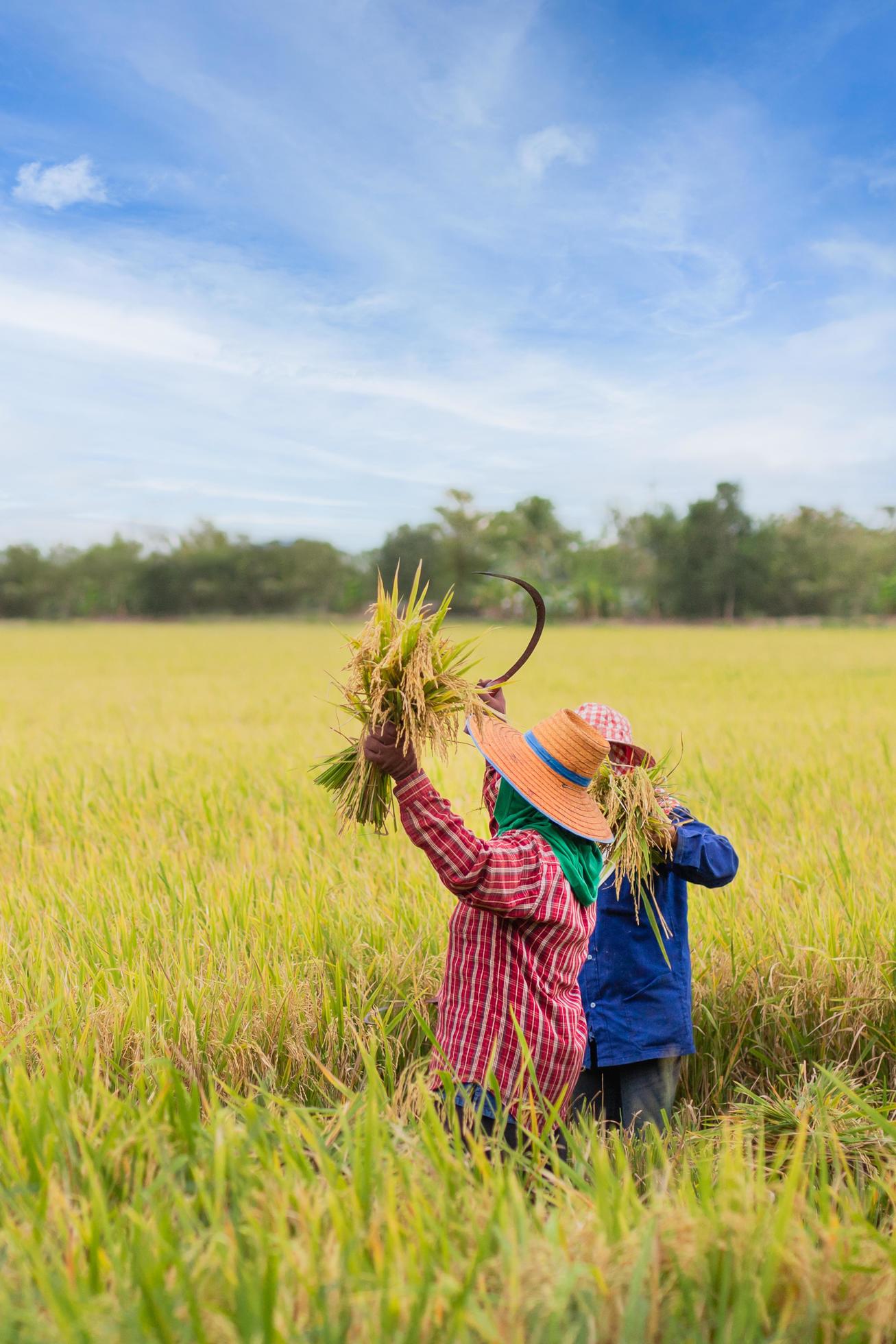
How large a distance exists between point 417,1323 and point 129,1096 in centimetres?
86

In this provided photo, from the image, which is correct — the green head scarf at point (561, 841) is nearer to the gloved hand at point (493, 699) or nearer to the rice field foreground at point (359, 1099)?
the gloved hand at point (493, 699)

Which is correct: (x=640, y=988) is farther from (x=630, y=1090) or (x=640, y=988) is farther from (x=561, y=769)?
(x=561, y=769)

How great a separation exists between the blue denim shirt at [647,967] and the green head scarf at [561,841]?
1.11 feet

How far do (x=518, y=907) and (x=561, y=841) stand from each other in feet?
0.75

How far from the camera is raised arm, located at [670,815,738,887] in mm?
2238

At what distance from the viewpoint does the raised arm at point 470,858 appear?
5.59ft

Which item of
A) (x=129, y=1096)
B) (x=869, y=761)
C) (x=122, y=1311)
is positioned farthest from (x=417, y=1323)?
(x=869, y=761)

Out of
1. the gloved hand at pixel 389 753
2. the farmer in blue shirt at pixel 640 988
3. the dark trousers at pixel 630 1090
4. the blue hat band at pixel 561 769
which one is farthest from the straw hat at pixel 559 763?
the dark trousers at pixel 630 1090

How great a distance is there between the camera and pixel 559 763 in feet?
6.45

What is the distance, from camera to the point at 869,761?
6.07 metres

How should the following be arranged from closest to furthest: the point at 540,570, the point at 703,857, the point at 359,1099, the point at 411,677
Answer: the point at 359,1099, the point at 411,677, the point at 703,857, the point at 540,570

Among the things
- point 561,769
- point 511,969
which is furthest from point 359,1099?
point 561,769

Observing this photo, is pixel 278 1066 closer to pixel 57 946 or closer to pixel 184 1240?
pixel 57 946

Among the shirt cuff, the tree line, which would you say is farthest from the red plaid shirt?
the tree line
